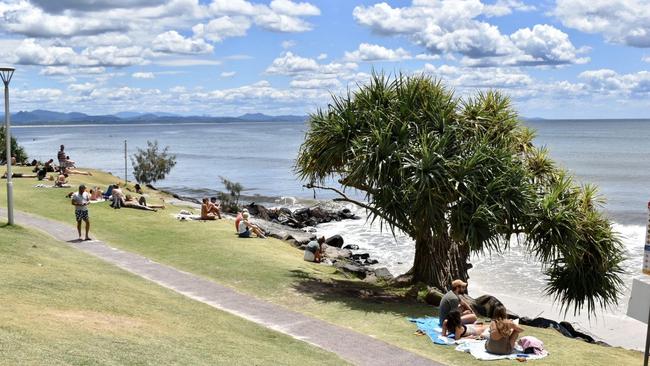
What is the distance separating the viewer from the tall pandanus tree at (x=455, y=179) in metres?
17.4

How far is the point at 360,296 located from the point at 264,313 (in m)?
3.78

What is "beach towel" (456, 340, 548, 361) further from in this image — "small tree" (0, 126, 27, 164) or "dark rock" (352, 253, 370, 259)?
"small tree" (0, 126, 27, 164)

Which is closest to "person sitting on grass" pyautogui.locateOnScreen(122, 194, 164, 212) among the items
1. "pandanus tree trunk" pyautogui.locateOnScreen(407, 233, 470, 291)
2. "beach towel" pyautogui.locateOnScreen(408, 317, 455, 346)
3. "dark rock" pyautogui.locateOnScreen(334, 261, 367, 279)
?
"dark rock" pyautogui.locateOnScreen(334, 261, 367, 279)

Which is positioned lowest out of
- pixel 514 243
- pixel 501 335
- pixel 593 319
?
pixel 514 243

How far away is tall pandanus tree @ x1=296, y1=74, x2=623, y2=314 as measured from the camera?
1744cm

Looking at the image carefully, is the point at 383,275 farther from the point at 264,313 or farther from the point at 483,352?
the point at 483,352

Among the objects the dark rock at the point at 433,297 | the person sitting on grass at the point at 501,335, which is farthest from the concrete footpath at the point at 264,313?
the dark rock at the point at 433,297

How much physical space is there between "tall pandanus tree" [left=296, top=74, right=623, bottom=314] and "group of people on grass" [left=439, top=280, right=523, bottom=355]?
255 centimetres

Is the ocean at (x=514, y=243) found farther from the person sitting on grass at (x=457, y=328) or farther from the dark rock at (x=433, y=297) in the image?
the person sitting on grass at (x=457, y=328)

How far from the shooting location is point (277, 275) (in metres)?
19.3

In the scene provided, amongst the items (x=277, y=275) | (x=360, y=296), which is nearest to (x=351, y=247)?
(x=277, y=275)

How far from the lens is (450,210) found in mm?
17906

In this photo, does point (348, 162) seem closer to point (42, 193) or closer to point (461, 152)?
point (461, 152)

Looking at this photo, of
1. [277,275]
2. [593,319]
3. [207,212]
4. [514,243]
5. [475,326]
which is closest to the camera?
[475,326]
